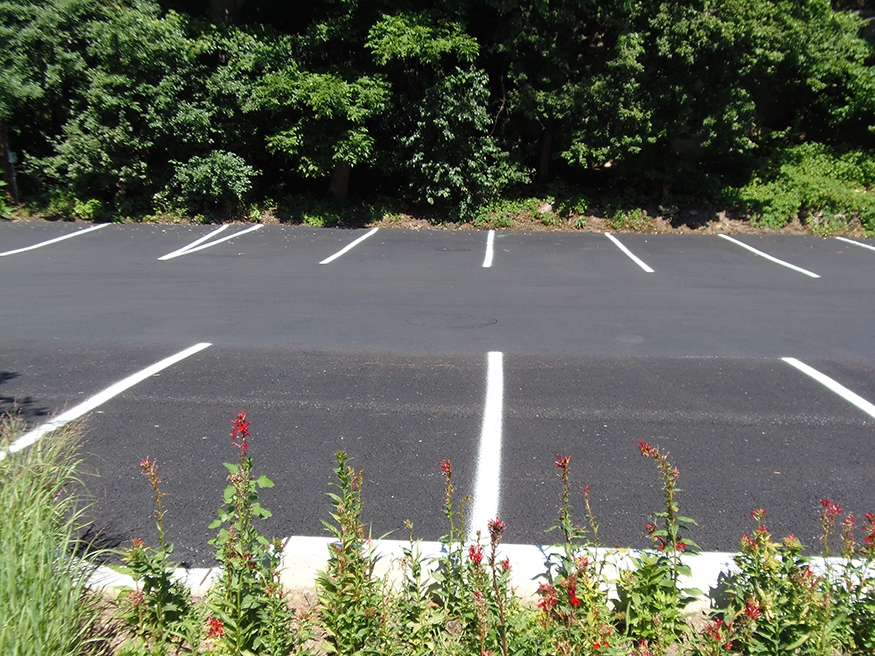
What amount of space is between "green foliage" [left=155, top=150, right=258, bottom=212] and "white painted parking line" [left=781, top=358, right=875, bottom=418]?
13219 mm

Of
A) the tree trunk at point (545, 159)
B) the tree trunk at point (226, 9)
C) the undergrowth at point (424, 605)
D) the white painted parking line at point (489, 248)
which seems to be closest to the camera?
the undergrowth at point (424, 605)

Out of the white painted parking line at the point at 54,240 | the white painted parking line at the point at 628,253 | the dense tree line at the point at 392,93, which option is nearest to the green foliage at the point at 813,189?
the dense tree line at the point at 392,93

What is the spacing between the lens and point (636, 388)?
635 cm

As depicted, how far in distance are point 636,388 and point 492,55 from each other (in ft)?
46.6

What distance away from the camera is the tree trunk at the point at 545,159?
1922 centimetres

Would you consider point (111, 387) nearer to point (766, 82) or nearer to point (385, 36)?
point (385, 36)

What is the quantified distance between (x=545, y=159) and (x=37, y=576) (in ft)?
59.1

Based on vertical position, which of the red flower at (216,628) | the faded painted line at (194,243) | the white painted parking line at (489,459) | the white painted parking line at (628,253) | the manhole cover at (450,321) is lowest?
the faded painted line at (194,243)

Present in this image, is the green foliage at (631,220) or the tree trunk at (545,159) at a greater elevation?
the tree trunk at (545,159)

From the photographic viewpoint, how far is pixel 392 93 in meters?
17.2

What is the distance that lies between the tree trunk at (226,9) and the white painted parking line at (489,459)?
15.1 metres

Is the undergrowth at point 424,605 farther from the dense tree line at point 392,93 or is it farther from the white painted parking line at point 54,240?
the dense tree line at point 392,93

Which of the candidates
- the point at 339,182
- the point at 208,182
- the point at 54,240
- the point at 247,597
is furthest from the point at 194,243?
the point at 247,597

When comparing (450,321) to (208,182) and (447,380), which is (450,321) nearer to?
(447,380)
